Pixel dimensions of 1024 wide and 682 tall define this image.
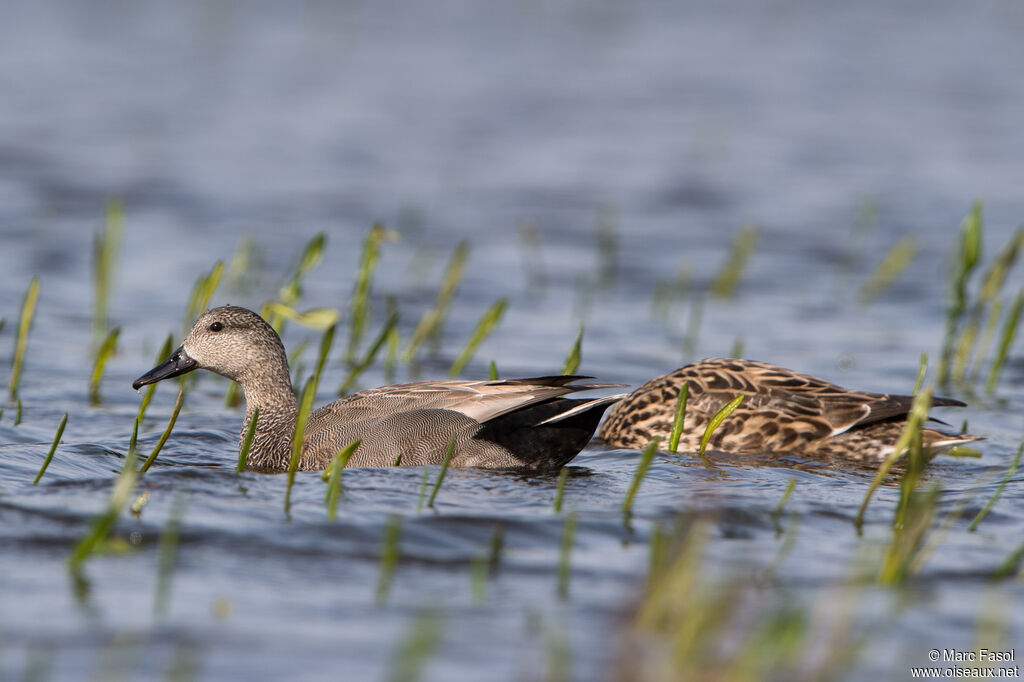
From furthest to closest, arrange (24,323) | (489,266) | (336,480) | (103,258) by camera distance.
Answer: (489,266) < (103,258) < (24,323) < (336,480)

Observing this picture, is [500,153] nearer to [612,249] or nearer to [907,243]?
[612,249]

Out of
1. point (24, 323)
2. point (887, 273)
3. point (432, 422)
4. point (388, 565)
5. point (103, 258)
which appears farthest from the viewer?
point (887, 273)

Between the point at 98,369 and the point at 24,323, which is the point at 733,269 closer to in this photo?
the point at 98,369

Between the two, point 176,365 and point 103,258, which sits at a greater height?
point 103,258

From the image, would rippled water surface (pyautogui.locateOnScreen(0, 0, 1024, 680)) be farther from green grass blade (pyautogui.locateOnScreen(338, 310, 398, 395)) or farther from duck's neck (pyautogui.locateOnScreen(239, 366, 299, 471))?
green grass blade (pyautogui.locateOnScreen(338, 310, 398, 395))

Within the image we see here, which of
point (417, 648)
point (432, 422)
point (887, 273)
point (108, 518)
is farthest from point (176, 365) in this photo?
point (887, 273)

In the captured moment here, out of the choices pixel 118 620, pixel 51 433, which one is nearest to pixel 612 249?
pixel 51 433

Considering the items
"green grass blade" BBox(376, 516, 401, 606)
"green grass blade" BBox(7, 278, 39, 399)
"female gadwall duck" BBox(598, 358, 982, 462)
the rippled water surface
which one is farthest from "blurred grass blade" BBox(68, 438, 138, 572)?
"female gadwall duck" BBox(598, 358, 982, 462)

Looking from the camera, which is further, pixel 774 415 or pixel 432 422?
pixel 774 415

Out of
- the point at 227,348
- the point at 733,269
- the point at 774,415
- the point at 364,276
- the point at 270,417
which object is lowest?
the point at 270,417

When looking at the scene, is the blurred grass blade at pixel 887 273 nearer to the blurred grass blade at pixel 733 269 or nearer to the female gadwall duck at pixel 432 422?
the blurred grass blade at pixel 733 269

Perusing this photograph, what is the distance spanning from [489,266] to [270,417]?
18.7ft

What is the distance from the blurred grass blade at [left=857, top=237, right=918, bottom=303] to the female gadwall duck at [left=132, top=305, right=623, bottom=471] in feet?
17.4

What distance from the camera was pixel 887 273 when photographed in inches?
470
